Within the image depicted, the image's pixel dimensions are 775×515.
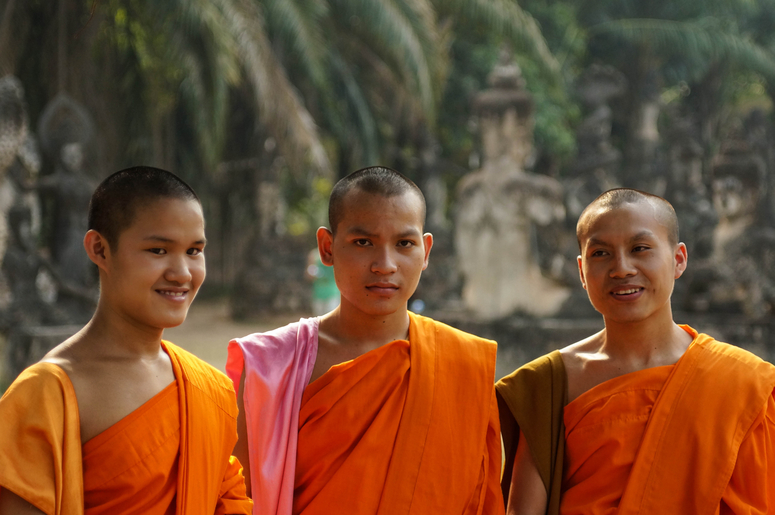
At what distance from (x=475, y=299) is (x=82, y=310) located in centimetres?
425

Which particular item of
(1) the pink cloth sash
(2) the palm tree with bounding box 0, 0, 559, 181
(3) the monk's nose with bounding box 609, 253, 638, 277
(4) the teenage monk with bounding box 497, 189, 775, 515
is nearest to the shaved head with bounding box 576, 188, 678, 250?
(4) the teenage monk with bounding box 497, 189, 775, 515

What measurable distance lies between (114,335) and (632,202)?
1.65 meters

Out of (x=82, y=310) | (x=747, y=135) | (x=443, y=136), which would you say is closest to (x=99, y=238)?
(x=82, y=310)

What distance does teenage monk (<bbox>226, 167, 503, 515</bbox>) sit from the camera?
2428mm

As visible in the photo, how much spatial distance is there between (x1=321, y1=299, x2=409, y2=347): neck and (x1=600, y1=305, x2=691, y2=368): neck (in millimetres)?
708

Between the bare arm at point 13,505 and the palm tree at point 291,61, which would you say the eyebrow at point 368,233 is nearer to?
the bare arm at point 13,505

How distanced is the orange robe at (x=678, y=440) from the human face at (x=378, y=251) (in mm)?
679

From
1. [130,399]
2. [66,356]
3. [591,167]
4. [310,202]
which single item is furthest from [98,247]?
[310,202]

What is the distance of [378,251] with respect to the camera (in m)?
2.51

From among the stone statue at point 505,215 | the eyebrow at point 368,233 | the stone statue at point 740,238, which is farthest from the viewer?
the stone statue at point 740,238

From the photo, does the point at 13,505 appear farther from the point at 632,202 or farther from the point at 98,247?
the point at 632,202

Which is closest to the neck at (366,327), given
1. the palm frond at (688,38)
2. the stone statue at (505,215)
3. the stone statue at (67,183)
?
the stone statue at (505,215)

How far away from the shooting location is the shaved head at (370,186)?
258cm

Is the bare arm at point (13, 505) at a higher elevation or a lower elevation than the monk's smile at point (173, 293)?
lower
